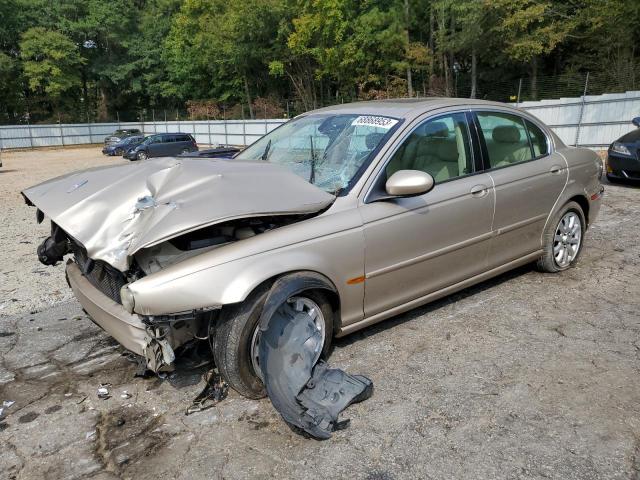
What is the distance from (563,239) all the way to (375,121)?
2.36m

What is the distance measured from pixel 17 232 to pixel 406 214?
22.8 ft

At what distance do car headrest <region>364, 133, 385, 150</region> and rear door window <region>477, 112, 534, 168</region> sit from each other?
101 cm

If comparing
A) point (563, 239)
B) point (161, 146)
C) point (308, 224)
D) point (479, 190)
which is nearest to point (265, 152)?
point (308, 224)

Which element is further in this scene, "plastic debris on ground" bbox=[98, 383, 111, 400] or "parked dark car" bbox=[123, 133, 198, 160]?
"parked dark car" bbox=[123, 133, 198, 160]

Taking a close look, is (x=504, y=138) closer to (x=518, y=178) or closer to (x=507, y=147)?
(x=507, y=147)

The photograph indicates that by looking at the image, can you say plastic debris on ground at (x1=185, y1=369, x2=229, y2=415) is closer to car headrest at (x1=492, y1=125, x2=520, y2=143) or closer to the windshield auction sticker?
the windshield auction sticker

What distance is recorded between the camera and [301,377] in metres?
2.81

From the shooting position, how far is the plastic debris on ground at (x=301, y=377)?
2.61 m

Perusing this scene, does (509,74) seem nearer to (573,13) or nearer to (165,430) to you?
(573,13)

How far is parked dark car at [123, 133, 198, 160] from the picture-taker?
2575 centimetres

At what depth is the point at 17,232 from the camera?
311 inches

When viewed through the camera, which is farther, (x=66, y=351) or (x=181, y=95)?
(x=181, y=95)

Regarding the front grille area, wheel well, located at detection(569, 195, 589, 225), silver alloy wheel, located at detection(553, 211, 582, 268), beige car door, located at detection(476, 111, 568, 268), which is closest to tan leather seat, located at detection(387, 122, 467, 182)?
beige car door, located at detection(476, 111, 568, 268)

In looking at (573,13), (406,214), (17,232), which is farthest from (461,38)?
(406,214)
